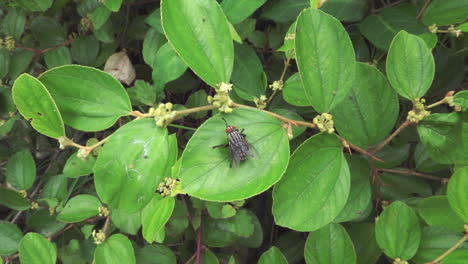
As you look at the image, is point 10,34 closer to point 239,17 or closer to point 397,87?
point 239,17

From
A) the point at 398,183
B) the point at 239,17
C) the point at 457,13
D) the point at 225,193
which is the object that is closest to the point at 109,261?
the point at 225,193

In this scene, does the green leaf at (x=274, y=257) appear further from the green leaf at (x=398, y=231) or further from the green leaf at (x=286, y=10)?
the green leaf at (x=286, y=10)

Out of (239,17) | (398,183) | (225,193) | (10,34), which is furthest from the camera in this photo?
(10,34)

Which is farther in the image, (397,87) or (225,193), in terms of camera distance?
(397,87)

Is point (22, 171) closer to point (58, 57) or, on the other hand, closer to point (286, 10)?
point (58, 57)

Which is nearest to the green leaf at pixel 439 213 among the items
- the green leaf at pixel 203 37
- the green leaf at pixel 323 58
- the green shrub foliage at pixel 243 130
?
the green shrub foliage at pixel 243 130
